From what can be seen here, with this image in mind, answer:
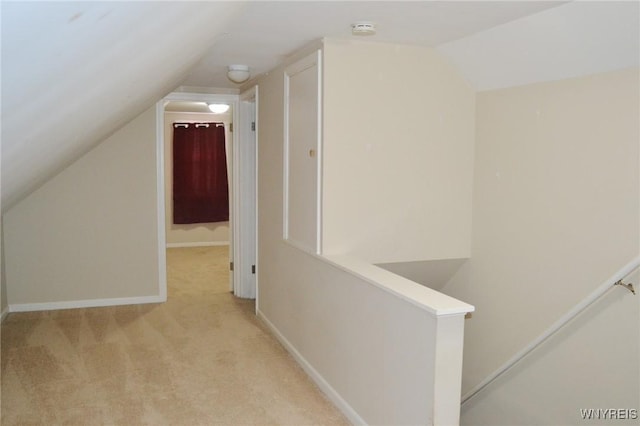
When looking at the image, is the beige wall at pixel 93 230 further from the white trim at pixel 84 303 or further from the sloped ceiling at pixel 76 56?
the sloped ceiling at pixel 76 56

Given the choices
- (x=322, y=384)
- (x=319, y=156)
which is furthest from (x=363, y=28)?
(x=322, y=384)

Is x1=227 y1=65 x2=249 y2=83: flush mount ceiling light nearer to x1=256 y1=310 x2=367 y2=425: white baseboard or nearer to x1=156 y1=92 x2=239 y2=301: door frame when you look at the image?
x1=156 y1=92 x2=239 y2=301: door frame

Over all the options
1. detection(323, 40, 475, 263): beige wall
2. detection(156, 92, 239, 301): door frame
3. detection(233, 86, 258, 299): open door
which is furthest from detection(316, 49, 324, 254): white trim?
detection(156, 92, 239, 301): door frame

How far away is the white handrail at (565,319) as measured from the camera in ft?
7.36

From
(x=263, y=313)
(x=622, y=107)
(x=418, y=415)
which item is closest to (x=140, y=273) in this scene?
(x=263, y=313)

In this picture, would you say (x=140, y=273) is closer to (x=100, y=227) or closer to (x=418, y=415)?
(x=100, y=227)

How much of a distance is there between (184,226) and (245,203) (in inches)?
132

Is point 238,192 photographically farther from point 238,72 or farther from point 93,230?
point 238,72

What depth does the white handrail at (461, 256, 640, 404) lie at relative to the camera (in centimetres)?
224

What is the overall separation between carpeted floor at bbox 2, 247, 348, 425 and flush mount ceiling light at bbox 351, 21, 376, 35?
200cm

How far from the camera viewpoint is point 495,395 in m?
3.22

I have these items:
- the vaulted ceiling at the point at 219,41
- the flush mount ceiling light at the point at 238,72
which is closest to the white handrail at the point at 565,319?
the vaulted ceiling at the point at 219,41

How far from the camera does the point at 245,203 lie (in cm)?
499

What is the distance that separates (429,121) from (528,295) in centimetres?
118
